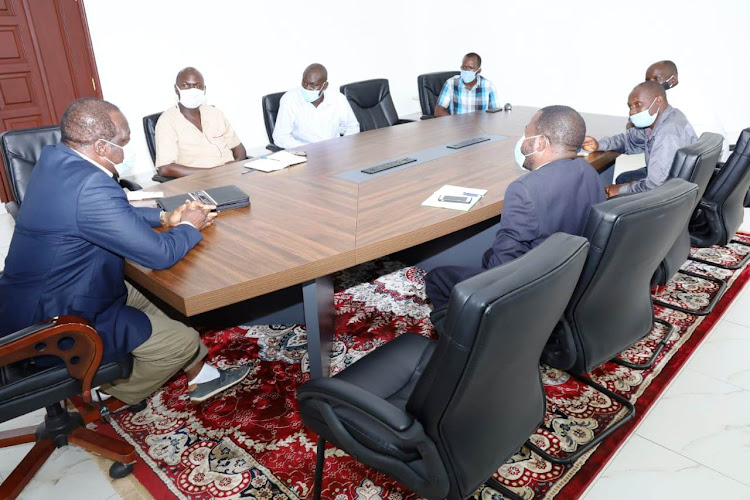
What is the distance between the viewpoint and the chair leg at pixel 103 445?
199cm

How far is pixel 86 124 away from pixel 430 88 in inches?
154

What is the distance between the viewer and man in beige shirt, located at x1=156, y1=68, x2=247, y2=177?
3.40 metres

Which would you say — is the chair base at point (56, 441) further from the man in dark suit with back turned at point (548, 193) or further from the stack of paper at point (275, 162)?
the stack of paper at point (275, 162)

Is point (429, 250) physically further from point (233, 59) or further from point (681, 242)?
point (233, 59)

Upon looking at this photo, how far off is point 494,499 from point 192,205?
5.05 feet

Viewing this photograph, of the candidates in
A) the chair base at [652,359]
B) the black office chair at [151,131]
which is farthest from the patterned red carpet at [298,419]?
the black office chair at [151,131]

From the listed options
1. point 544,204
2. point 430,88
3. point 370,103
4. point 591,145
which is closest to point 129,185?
point 370,103

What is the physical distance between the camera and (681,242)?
242cm

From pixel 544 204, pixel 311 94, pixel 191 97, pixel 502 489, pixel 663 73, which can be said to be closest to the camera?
pixel 502 489

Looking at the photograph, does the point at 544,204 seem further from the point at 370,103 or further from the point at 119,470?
the point at 370,103

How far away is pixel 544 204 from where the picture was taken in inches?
75.3

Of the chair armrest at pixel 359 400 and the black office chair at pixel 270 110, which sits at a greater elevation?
the black office chair at pixel 270 110

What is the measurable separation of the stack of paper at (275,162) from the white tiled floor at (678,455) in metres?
1.57

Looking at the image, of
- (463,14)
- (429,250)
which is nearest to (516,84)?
(463,14)
